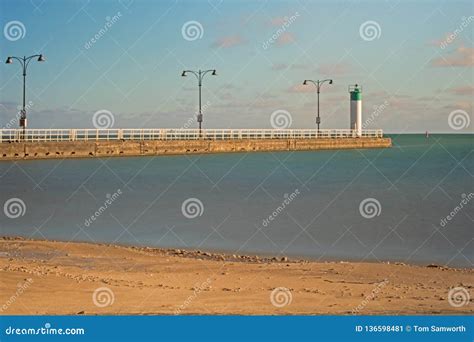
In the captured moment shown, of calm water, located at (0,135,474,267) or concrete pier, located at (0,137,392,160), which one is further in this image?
concrete pier, located at (0,137,392,160)

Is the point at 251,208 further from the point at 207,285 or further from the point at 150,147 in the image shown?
the point at 150,147

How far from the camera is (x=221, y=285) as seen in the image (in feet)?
35.8

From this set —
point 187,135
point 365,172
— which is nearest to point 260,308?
point 365,172

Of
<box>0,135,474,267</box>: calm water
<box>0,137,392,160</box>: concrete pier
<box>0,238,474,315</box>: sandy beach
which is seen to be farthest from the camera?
<box>0,137,392,160</box>: concrete pier

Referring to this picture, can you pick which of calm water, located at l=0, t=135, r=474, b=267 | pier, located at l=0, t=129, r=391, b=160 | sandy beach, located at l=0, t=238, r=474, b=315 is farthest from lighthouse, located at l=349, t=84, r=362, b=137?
sandy beach, located at l=0, t=238, r=474, b=315

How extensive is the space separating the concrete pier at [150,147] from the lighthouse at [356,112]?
189 cm

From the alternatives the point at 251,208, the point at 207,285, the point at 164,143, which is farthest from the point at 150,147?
the point at 207,285

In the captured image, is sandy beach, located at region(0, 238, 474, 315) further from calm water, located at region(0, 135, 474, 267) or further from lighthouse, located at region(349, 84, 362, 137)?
lighthouse, located at region(349, 84, 362, 137)

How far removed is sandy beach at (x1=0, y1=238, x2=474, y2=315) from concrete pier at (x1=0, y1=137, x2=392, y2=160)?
3233 cm

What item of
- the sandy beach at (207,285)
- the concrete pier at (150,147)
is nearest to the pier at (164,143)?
the concrete pier at (150,147)

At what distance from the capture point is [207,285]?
428 inches

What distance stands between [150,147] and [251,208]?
99.5 feet

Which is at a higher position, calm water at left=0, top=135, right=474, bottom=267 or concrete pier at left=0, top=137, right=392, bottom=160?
concrete pier at left=0, top=137, right=392, bottom=160

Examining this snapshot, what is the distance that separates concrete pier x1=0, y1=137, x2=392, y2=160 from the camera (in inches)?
1815
